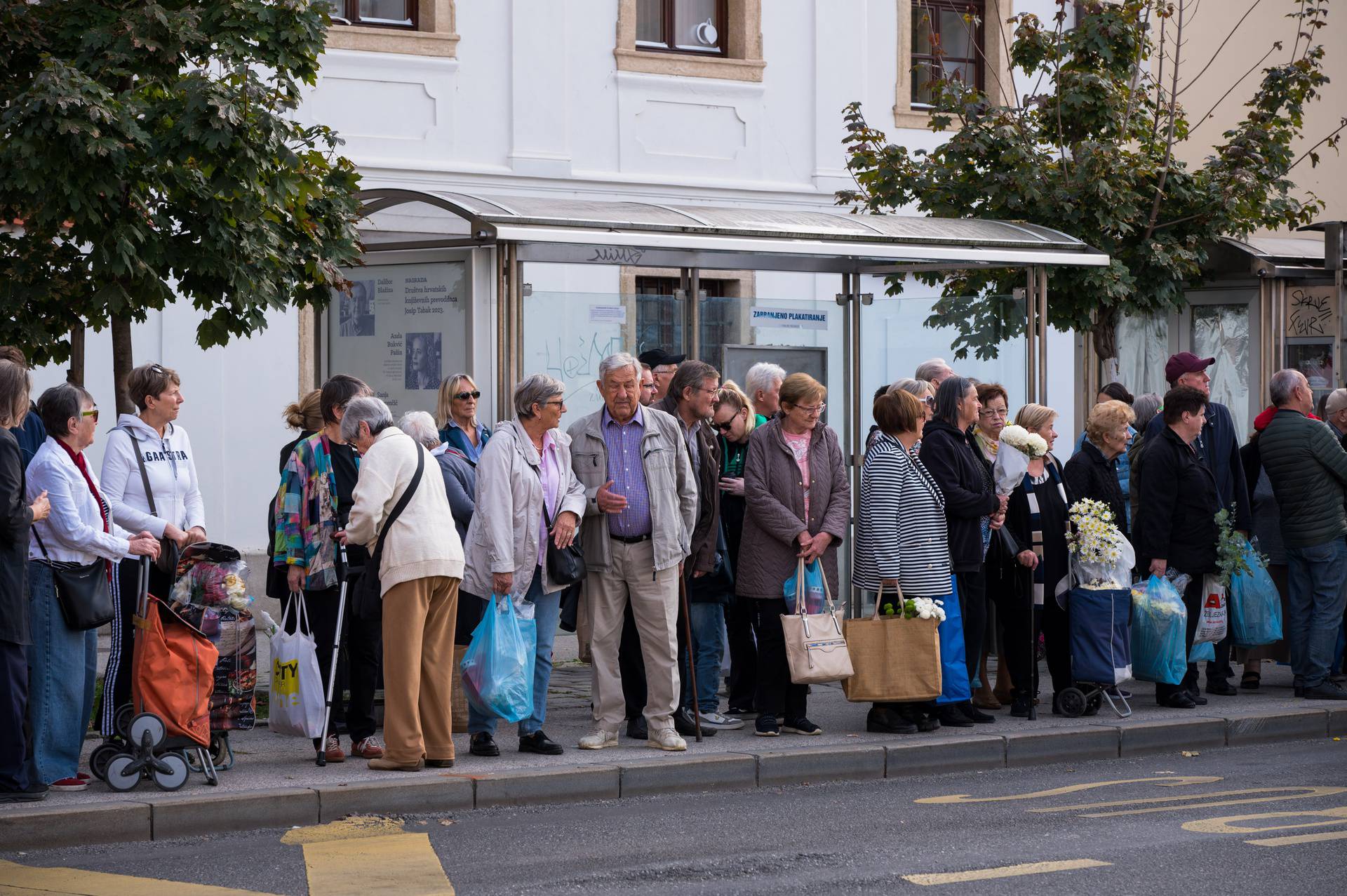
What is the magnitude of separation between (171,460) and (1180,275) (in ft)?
32.3

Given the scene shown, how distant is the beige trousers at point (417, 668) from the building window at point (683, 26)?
37.0 feet

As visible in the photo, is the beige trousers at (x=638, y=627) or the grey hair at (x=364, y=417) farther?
the beige trousers at (x=638, y=627)

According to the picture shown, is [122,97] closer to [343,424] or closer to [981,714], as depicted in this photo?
[343,424]

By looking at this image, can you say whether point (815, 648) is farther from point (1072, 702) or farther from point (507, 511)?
point (1072, 702)

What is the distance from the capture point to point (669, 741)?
31.0 ft

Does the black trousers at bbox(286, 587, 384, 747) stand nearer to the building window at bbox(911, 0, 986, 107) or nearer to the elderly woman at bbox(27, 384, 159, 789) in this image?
the elderly woman at bbox(27, 384, 159, 789)

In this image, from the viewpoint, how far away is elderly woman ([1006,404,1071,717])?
35.2 feet

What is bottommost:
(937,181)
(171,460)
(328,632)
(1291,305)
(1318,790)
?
(1318,790)

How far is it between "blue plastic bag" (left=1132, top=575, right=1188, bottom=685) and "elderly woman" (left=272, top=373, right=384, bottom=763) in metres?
4.61

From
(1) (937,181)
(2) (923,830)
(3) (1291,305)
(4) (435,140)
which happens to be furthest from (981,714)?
(4) (435,140)

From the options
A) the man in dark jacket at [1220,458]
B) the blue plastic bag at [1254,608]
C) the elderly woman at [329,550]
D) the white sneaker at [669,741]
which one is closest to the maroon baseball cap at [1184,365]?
the man in dark jacket at [1220,458]

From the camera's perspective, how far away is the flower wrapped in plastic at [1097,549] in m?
10.7

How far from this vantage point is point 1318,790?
8.91 metres

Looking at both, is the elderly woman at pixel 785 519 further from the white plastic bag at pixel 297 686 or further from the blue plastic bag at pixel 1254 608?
the blue plastic bag at pixel 1254 608
